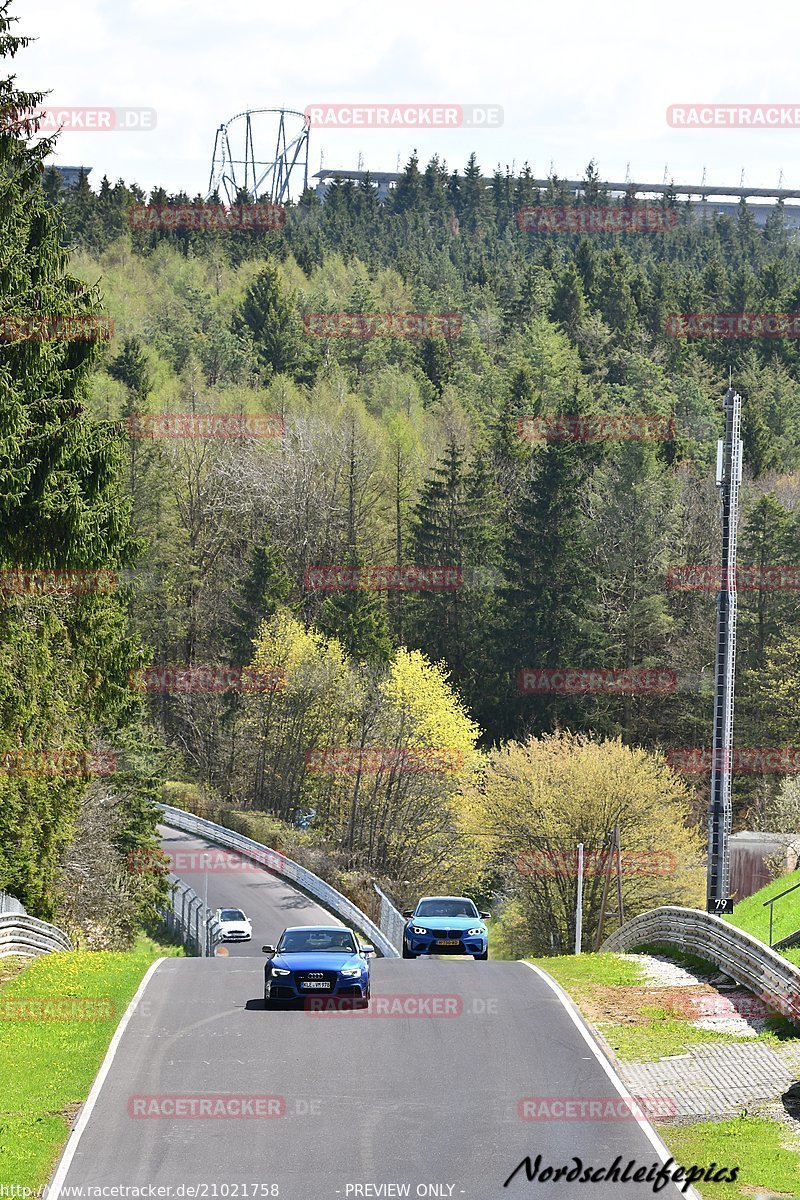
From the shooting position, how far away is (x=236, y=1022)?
73.7ft

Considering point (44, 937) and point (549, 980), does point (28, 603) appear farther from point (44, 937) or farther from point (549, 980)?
point (549, 980)

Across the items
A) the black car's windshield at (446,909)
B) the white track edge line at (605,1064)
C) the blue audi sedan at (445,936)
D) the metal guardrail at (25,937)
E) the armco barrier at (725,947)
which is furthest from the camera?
the black car's windshield at (446,909)

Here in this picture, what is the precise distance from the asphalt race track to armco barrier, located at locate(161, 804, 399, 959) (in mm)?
28338

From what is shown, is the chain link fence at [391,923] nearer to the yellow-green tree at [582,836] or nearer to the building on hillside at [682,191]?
the yellow-green tree at [582,836]

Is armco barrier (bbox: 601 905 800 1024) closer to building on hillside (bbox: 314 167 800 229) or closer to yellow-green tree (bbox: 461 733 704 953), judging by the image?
yellow-green tree (bbox: 461 733 704 953)

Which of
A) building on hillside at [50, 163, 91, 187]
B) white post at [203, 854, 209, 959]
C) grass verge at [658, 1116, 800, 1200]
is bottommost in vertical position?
white post at [203, 854, 209, 959]

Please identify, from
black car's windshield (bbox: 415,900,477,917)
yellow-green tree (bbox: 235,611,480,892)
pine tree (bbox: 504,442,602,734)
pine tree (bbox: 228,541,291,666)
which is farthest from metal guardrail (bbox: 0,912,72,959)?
pine tree (bbox: 228,541,291,666)

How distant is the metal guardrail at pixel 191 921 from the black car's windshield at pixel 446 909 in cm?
2080

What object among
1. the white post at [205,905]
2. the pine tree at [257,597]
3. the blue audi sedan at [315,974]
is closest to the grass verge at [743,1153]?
the blue audi sedan at [315,974]

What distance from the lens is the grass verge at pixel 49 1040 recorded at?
52.8 feet

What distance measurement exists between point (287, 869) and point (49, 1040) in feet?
150

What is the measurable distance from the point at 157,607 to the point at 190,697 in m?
6.21

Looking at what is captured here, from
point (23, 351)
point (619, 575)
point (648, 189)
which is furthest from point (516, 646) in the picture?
point (648, 189)

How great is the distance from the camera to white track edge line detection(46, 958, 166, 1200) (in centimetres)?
1491
